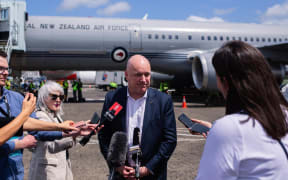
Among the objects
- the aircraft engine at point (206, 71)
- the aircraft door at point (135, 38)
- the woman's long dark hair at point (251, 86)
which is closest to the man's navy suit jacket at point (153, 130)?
the woman's long dark hair at point (251, 86)

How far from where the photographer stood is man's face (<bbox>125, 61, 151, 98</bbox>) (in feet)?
8.06

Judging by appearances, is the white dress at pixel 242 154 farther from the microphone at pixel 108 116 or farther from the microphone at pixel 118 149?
the microphone at pixel 108 116

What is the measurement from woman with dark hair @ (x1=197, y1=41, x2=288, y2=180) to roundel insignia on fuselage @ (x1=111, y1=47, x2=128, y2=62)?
41.4 feet

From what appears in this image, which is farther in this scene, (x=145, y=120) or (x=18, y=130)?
(x=145, y=120)

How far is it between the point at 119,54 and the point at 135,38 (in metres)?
1.15

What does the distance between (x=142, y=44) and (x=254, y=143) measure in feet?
43.3

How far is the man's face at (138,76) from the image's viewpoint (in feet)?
Result: 8.06

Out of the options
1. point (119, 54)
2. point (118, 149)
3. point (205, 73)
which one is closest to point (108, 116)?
point (118, 149)

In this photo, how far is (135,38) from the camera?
14070mm

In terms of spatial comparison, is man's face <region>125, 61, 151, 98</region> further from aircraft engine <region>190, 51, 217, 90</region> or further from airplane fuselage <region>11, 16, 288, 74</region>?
airplane fuselage <region>11, 16, 288, 74</region>

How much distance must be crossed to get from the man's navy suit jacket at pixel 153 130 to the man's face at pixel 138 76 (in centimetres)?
11

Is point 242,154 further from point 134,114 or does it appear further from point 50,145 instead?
point 50,145

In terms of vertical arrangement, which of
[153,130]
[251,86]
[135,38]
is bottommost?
[153,130]

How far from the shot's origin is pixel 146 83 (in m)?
2.50
